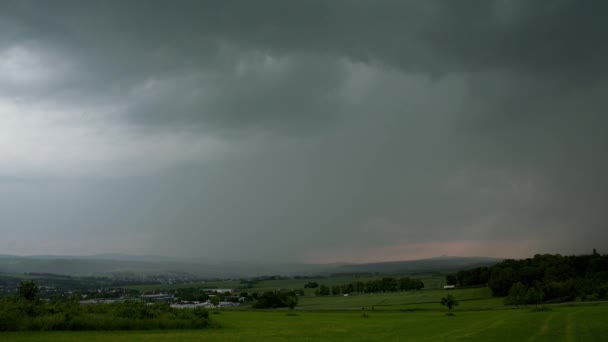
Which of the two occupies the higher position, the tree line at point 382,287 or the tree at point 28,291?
the tree at point 28,291

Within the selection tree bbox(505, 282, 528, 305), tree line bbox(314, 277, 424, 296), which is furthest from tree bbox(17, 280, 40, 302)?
tree line bbox(314, 277, 424, 296)

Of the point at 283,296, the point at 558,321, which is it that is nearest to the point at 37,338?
the point at 558,321

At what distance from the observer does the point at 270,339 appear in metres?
39.5

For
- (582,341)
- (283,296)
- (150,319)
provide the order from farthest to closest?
(283,296)
(150,319)
(582,341)

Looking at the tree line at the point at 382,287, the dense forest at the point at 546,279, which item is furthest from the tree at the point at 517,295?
the tree line at the point at 382,287

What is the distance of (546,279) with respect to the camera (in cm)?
11931

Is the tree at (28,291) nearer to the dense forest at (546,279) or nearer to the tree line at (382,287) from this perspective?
the dense forest at (546,279)

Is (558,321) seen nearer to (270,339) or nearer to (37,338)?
(270,339)

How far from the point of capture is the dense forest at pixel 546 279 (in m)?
102

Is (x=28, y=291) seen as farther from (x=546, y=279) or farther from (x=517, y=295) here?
(x=546, y=279)

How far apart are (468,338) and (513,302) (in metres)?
69.6

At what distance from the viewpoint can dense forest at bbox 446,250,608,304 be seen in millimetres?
101625

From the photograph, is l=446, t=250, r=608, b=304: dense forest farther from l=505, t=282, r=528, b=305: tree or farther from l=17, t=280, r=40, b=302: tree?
l=17, t=280, r=40, b=302: tree

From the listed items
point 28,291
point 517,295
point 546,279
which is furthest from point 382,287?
point 28,291
